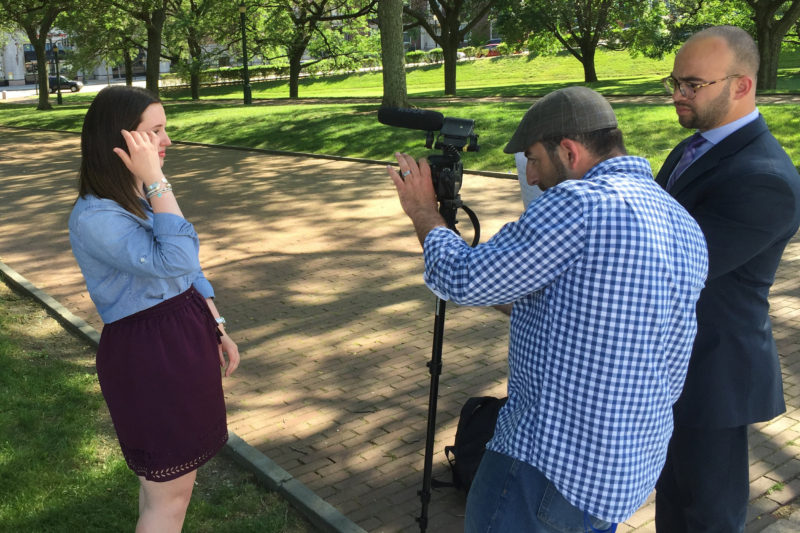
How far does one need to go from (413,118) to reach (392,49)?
17.8 meters

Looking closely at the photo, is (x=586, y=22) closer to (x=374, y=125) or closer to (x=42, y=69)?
(x=374, y=125)

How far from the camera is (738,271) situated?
8.71 ft

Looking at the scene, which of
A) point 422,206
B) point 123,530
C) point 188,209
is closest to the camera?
point 422,206

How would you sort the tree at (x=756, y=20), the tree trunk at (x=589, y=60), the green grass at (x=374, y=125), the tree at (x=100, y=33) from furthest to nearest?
the tree trunk at (x=589, y=60) < the tree at (x=100, y=33) < the tree at (x=756, y=20) < the green grass at (x=374, y=125)

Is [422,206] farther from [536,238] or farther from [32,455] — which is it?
[32,455]

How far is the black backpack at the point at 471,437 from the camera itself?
407 centimetres

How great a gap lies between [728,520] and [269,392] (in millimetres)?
3485

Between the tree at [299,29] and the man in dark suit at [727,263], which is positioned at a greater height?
the tree at [299,29]

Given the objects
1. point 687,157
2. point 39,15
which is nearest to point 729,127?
point 687,157

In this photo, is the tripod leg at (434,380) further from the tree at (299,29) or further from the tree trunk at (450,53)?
the tree at (299,29)

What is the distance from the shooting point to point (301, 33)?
125ft

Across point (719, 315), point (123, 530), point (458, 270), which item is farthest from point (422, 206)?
point (123, 530)

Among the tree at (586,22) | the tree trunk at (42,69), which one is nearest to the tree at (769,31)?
the tree at (586,22)

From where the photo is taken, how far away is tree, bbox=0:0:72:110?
2894cm
